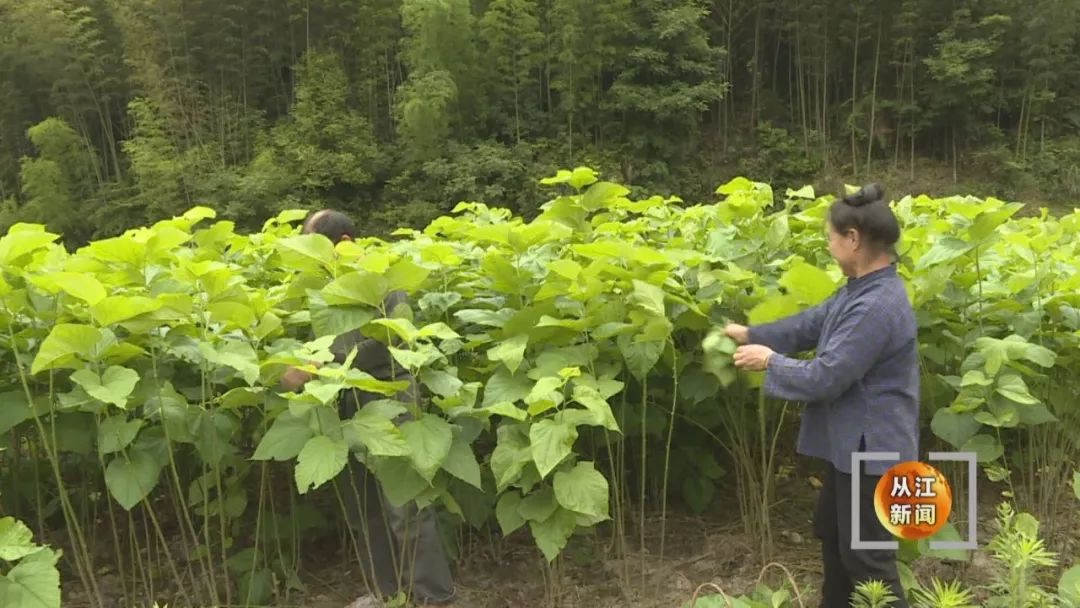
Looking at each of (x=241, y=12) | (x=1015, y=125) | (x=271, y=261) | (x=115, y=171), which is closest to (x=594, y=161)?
(x=1015, y=125)

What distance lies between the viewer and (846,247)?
5.13ft

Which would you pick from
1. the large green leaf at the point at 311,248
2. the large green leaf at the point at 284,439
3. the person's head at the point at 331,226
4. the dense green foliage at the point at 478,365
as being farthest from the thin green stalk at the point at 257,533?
the person's head at the point at 331,226

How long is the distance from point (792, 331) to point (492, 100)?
62.5 feet

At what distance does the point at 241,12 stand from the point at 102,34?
4.31 m

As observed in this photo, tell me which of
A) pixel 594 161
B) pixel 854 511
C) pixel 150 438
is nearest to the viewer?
pixel 854 511

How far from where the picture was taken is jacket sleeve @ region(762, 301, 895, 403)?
4.86 feet

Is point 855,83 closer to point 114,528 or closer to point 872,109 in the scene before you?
point 872,109

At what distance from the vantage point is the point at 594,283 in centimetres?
155

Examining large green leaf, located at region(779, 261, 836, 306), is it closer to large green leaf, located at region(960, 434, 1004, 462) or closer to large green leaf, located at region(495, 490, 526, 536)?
large green leaf, located at region(960, 434, 1004, 462)

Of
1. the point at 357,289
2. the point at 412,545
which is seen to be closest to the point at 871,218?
the point at 357,289

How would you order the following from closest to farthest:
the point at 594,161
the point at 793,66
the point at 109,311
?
the point at 109,311, the point at 594,161, the point at 793,66

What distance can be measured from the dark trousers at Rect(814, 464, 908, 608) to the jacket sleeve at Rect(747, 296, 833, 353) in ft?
0.91

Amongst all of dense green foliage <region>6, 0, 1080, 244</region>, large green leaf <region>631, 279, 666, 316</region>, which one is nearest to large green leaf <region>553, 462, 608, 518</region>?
large green leaf <region>631, 279, 666, 316</region>

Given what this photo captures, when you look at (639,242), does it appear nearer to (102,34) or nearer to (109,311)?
(109,311)
